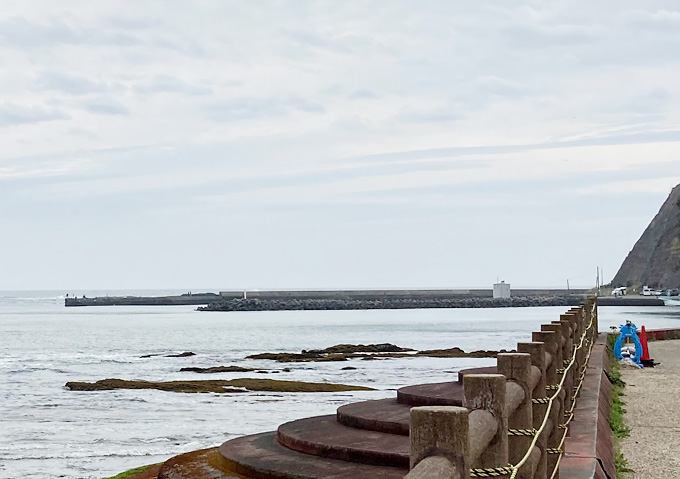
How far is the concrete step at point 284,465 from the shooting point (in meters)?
7.11

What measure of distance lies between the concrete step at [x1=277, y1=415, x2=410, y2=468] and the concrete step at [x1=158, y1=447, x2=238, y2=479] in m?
0.65

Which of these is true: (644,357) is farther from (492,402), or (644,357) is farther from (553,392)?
(492,402)

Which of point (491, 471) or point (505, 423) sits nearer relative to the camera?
point (491, 471)

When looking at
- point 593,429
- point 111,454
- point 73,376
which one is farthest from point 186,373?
point 593,429

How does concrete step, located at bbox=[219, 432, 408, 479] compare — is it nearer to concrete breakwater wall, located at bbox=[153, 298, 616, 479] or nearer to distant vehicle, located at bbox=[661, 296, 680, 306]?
concrete breakwater wall, located at bbox=[153, 298, 616, 479]

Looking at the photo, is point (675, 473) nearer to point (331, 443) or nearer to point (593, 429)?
point (593, 429)

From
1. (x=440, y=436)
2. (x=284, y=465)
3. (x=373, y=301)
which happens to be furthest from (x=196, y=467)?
(x=373, y=301)

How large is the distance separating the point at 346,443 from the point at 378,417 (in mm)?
675

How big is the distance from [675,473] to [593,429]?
0.90 meters

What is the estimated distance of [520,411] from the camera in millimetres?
5020

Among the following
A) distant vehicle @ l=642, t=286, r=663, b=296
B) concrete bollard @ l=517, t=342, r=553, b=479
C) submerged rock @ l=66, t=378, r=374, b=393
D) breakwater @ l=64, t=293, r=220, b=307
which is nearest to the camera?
concrete bollard @ l=517, t=342, r=553, b=479

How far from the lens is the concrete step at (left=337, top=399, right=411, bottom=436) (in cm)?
824

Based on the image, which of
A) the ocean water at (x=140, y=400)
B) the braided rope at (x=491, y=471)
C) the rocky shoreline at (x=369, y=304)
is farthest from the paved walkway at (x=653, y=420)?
the rocky shoreline at (x=369, y=304)

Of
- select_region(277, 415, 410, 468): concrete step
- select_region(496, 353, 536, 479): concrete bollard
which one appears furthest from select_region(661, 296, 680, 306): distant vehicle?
select_region(496, 353, 536, 479): concrete bollard
